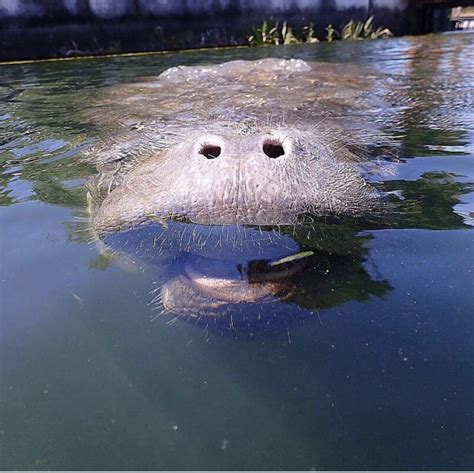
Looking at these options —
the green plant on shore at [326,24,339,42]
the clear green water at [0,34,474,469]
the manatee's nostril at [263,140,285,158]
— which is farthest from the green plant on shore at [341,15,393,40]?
the manatee's nostril at [263,140,285,158]

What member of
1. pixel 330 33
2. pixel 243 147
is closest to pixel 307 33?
pixel 330 33

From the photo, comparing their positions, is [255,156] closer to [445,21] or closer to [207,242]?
[207,242]

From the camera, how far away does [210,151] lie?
228 cm

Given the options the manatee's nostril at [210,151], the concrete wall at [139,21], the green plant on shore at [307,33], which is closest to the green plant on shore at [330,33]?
the green plant on shore at [307,33]

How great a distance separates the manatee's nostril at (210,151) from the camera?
2253mm

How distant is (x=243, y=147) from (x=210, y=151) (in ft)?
0.52

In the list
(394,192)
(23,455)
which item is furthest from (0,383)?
(394,192)

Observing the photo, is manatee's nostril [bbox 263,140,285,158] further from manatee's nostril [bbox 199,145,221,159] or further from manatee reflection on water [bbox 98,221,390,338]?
manatee reflection on water [bbox 98,221,390,338]

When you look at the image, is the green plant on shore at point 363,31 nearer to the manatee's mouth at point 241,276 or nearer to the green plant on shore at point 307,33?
the green plant on shore at point 307,33

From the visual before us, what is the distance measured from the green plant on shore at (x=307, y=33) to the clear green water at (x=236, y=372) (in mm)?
17962

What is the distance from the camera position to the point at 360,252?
245cm

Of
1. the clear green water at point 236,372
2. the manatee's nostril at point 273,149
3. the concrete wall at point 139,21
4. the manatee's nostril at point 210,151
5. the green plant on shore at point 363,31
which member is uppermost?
the manatee's nostril at point 210,151

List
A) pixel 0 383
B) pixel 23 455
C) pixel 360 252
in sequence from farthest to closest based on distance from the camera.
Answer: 1. pixel 360 252
2. pixel 0 383
3. pixel 23 455

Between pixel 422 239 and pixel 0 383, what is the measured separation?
196 centimetres
